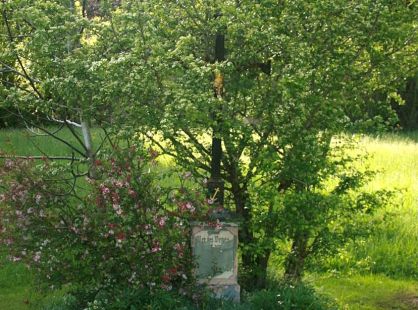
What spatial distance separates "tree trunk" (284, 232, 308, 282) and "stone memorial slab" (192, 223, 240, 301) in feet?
2.41

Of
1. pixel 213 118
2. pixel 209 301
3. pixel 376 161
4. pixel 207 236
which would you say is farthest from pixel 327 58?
Result: pixel 376 161

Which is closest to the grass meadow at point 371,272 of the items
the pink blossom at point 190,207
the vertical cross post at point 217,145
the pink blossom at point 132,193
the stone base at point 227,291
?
the stone base at point 227,291

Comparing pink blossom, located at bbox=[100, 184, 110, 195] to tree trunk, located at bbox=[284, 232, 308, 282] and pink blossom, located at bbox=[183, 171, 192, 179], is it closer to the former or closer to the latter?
pink blossom, located at bbox=[183, 171, 192, 179]

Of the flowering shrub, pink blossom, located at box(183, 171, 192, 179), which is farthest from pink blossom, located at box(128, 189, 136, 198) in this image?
pink blossom, located at box(183, 171, 192, 179)

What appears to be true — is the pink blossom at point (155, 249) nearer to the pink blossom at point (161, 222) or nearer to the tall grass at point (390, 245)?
the pink blossom at point (161, 222)

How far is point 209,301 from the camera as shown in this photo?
5.54m

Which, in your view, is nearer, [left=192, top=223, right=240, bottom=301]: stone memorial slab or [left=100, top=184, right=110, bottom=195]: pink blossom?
[left=100, top=184, right=110, bottom=195]: pink blossom

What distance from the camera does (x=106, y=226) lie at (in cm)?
518

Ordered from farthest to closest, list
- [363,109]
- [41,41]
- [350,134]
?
1. [363,109]
2. [350,134]
3. [41,41]

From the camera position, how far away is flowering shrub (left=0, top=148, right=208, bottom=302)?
5.24 metres

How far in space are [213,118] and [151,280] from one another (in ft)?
4.38

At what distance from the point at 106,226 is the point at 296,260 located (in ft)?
6.41

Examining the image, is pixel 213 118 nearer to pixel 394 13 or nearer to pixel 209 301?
pixel 209 301

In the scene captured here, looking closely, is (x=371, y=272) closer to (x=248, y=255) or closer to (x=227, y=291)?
(x=248, y=255)
